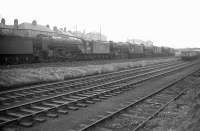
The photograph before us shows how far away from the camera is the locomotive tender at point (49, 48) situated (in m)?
19.0

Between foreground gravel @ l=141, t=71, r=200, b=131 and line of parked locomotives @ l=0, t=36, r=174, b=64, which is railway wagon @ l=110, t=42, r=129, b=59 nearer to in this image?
line of parked locomotives @ l=0, t=36, r=174, b=64

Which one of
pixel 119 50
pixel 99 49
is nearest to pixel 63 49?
pixel 99 49

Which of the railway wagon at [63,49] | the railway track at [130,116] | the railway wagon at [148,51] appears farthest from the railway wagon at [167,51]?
the railway track at [130,116]

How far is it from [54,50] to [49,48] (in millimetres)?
825

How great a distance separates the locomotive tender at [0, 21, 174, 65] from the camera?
19047 mm

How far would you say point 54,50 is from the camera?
2427 cm

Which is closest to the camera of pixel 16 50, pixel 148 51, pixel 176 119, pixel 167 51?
pixel 176 119

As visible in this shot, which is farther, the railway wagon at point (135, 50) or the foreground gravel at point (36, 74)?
the railway wagon at point (135, 50)

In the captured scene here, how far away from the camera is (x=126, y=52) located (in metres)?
40.8

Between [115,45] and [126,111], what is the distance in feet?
97.7

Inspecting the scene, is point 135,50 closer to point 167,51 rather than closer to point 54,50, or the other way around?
point 54,50

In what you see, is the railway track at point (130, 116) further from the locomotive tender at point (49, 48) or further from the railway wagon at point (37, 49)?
the locomotive tender at point (49, 48)

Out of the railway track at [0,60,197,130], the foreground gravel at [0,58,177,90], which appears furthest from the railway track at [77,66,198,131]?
the foreground gravel at [0,58,177,90]

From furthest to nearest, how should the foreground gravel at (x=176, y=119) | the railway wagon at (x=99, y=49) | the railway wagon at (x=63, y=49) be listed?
the railway wagon at (x=99, y=49) → the railway wagon at (x=63, y=49) → the foreground gravel at (x=176, y=119)
